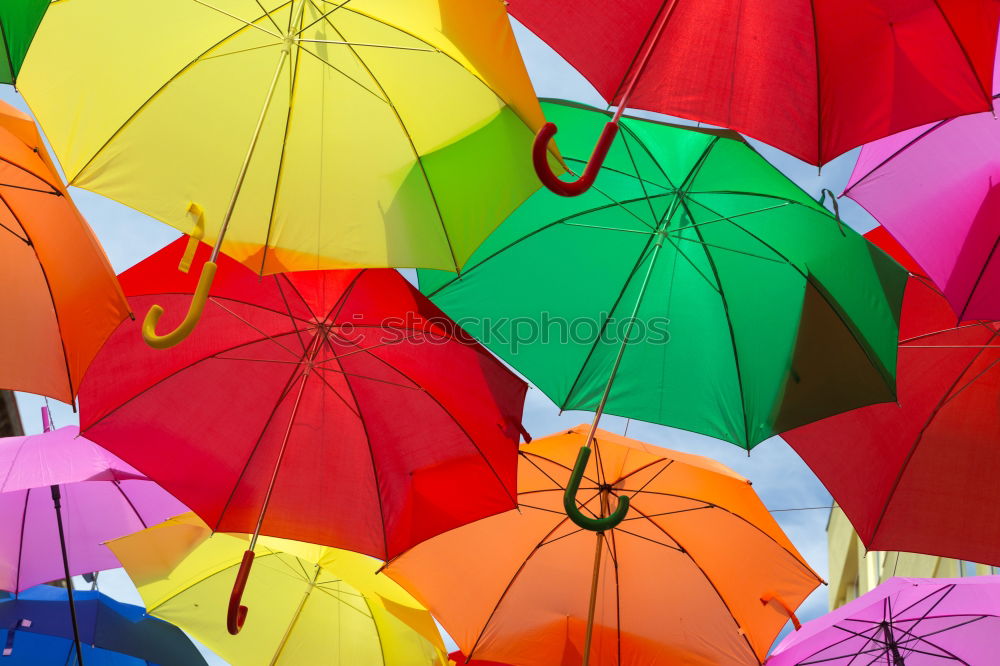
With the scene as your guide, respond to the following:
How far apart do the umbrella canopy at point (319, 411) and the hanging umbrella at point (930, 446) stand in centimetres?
188

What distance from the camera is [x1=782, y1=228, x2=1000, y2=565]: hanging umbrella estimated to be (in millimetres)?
4965

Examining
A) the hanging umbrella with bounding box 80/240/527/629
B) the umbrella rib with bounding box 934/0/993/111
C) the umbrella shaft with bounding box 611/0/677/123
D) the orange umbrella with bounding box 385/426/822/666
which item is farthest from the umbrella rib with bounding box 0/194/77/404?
the umbrella rib with bounding box 934/0/993/111

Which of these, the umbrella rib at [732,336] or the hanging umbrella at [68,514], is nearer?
the umbrella rib at [732,336]

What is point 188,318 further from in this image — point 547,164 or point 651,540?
point 651,540

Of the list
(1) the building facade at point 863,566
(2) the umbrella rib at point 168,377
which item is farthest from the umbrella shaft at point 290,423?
(1) the building facade at point 863,566

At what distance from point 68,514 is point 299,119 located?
4.07 m

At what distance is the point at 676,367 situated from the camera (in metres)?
4.87

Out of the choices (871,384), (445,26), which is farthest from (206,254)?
(871,384)

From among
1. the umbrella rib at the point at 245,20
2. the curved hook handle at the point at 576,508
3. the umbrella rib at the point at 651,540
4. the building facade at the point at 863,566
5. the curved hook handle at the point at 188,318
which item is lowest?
the curved hook handle at the point at 576,508

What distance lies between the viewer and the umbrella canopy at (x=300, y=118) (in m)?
3.65

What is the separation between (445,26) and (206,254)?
5.87 ft

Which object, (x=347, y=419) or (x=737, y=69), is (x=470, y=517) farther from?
(x=737, y=69)

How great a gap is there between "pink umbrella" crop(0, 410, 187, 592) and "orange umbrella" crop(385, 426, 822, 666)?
1.97 metres

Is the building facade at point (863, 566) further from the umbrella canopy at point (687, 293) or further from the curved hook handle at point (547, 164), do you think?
the curved hook handle at point (547, 164)
